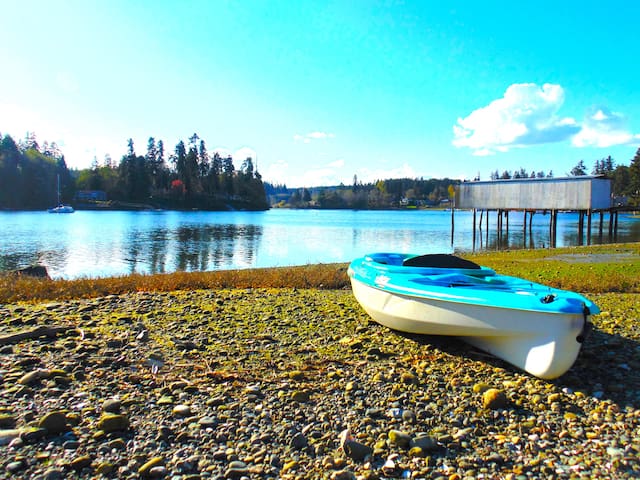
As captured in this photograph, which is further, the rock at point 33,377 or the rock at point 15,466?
the rock at point 33,377

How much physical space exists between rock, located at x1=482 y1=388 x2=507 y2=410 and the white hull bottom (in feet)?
2.79

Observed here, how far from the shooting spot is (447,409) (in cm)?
515

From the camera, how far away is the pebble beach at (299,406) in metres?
4.08

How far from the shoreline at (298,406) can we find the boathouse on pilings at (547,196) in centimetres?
3999

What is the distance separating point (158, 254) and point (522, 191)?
3691 cm

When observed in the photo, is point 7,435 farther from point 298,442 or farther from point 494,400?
point 494,400

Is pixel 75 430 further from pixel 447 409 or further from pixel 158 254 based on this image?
pixel 158 254

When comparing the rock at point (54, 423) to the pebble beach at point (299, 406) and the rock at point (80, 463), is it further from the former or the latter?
the rock at point (80, 463)

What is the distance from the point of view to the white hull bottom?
5531 mm

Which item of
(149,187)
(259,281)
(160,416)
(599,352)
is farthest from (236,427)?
(149,187)

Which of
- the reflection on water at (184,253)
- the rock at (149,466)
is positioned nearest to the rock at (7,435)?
the rock at (149,466)

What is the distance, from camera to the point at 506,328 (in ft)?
19.8

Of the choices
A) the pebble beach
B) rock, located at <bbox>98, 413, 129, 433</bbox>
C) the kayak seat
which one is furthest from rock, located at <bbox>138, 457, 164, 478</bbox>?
the kayak seat

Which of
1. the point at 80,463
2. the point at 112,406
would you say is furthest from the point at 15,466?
the point at 112,406
